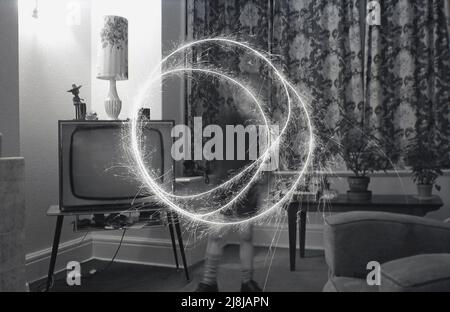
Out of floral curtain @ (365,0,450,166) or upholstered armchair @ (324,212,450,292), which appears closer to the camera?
upholstered armchair @ (324,212,450,292)

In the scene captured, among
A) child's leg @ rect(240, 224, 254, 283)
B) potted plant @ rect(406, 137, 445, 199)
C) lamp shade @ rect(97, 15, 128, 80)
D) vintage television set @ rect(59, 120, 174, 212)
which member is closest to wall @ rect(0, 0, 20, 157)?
vintage television set @ rect(59, 120, 174, 212)

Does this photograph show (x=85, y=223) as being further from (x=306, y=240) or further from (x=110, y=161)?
(x=306, y=240)

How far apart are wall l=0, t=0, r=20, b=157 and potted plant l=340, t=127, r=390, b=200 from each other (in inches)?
93.3

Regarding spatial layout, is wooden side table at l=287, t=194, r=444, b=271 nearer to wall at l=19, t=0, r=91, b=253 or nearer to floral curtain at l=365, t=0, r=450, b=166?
floral curtain at l=365, t=0, r=450, b=166

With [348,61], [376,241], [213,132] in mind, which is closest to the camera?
[376,241]

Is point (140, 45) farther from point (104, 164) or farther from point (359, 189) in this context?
point (359, 189)

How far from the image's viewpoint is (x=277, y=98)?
347 cm

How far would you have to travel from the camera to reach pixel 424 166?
9.46 feet

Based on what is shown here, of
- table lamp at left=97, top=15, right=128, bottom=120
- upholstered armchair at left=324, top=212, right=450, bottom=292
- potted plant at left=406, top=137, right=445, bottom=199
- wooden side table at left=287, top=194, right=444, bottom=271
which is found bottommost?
wooden side table at left=287, top=194, right=444, bottom=271

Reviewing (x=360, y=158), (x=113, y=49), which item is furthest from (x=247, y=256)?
(x=113, y=49)

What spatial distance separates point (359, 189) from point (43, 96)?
243 cm

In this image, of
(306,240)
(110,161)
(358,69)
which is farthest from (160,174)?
(358,69)

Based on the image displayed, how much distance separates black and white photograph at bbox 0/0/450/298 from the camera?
95.0 inches

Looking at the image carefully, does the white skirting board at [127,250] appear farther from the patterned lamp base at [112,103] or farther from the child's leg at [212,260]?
the patterned lamp base at [112,103]
